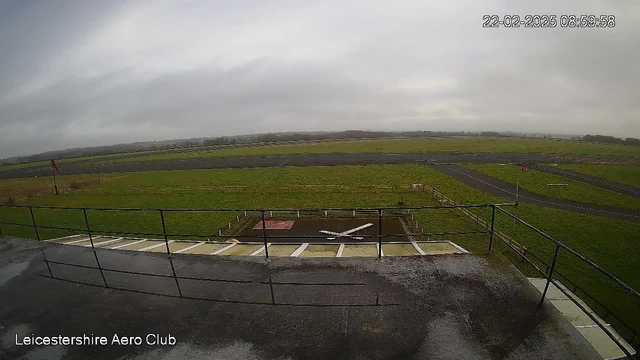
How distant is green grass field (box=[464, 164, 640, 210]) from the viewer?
92.1 ft

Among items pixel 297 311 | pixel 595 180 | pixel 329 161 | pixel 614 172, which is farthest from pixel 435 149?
pixel 297 311

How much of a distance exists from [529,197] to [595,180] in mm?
16885

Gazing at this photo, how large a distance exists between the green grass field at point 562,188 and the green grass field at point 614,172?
714 cm

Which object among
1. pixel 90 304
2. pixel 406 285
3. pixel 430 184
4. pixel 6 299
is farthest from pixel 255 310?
pixel 430 184

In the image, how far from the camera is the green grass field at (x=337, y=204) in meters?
16.8

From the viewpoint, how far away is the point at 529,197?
98.7 feet

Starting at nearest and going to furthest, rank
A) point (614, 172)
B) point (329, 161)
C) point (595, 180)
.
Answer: point (595, 180), point (614, 172), point (329, 161)

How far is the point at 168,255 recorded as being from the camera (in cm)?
626

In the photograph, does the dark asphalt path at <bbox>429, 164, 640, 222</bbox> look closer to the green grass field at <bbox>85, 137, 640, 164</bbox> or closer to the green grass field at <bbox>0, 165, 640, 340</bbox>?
the green grass field at <bbox>0, 165, 640, 340</bbox>

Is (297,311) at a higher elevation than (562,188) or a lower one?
higher

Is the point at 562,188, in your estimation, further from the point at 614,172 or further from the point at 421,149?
the point at 421,149

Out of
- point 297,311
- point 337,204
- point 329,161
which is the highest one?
point 297,311

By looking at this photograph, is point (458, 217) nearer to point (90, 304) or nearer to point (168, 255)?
point (168, 255)

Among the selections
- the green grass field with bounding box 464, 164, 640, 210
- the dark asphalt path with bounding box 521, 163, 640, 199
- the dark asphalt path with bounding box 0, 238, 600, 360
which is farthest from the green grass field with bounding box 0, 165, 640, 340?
the dark asphalt path with bounding box 521, 163, 640, 199
